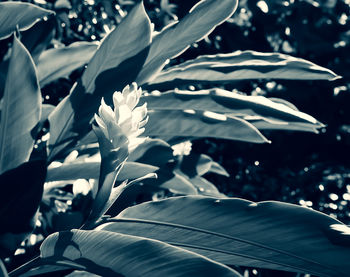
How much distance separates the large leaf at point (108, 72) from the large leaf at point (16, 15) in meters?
0.20

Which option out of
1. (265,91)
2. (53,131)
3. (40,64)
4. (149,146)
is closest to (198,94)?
(149,146)

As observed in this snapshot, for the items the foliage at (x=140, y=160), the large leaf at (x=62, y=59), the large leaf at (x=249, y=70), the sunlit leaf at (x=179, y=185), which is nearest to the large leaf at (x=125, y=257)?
the foliage at (x=140, y=160)

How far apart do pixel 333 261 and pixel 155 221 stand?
0.27 meters

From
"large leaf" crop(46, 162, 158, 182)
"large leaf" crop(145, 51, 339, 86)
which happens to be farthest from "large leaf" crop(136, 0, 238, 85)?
"large leaf" crop(46, 162, 158, 182)

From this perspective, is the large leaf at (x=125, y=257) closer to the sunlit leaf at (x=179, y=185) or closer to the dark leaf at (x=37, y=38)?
the sunlit leaf at (x=179, y=185)

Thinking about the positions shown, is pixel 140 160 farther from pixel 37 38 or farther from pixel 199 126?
pixel 37 38

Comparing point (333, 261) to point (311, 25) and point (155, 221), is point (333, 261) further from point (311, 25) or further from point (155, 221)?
point (311, 25)

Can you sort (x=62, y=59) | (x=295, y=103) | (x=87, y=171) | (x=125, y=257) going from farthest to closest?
(x=295, y=103) → (x=62, y=59) → (x=87, y=171) → (x=125, y=257)

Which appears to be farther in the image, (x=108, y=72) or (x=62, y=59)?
(x=62, y=59)

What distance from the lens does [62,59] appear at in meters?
1.13

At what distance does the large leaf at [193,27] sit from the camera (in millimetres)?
877

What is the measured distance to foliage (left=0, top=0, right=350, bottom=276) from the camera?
0.61m

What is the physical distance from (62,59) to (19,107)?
A: 0.37 m

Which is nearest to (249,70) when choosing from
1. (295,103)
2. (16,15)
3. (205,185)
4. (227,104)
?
(227,104)
